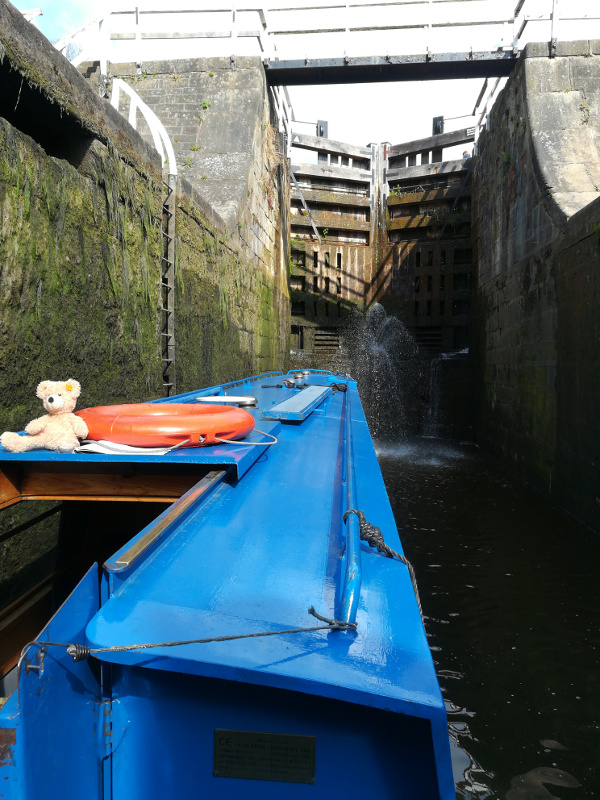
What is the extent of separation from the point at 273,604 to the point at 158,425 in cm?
119

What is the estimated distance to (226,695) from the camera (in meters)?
1.08

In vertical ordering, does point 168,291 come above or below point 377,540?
above

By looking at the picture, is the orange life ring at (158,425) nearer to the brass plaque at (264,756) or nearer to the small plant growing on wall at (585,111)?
the brass plaque at (264,756)

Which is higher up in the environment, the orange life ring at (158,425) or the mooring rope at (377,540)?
the orange life ring at (158,425)

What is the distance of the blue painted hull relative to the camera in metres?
0.95

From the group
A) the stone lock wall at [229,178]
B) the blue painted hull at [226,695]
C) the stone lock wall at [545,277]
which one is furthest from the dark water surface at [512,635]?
the stone lock wall at [229,178]

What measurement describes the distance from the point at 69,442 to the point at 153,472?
1.14ft

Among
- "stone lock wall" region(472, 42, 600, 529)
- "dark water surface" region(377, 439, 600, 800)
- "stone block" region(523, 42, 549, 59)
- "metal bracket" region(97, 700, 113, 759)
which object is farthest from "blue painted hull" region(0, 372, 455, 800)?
"stone block" region(523, 42, 549, 59)

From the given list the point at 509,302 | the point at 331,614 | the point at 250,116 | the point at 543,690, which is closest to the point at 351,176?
the point at 250,116

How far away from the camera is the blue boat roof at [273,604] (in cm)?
98

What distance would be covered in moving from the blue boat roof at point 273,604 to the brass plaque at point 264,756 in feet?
0.61

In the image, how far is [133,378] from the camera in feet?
13.8

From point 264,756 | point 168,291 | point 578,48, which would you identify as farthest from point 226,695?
point 578,48

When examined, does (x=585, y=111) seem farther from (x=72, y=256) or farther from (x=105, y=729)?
(x=105, y=729)
